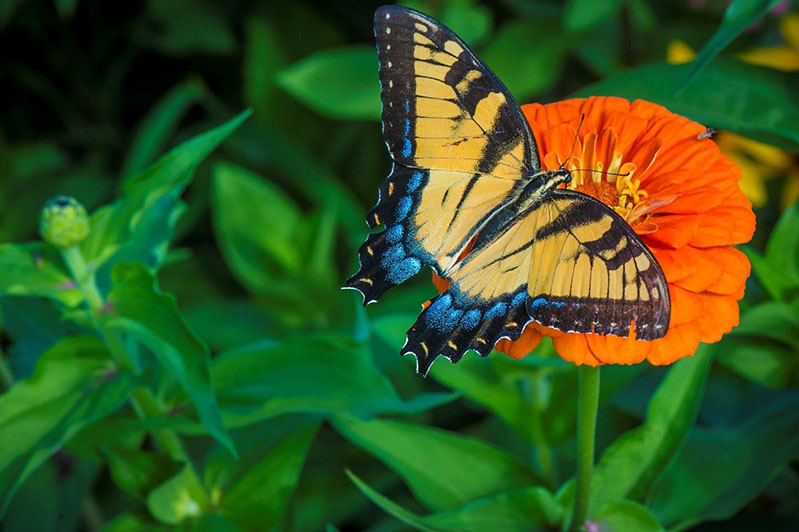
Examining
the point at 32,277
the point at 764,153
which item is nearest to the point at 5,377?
the point at 32,277

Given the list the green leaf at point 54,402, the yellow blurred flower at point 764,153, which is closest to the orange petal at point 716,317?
the green leaf at point 54,402

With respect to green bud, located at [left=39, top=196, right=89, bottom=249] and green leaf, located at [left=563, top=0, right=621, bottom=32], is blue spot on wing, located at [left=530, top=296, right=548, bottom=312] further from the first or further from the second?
green leaf, located at [left=563, top=0, right=621, bottom=32]

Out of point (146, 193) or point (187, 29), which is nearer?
point (146, 193)

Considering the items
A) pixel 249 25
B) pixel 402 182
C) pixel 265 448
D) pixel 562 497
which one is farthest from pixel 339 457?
pixel 249 25

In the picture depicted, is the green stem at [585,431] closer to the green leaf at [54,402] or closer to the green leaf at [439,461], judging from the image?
the green leaf at [439,461]

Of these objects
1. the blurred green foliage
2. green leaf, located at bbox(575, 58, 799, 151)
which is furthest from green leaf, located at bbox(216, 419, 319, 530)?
green leaf, located at bbox(575, 58, 799, 151)

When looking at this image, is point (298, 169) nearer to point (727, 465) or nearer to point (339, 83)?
point (339, 83)
